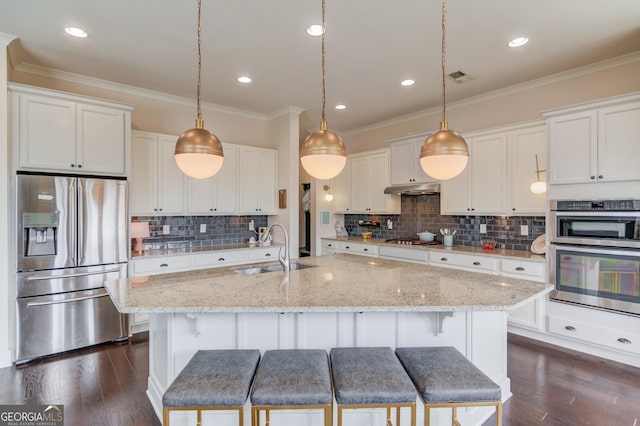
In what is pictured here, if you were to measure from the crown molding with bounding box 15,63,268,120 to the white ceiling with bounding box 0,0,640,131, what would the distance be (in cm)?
9

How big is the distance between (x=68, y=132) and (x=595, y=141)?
5.00 m

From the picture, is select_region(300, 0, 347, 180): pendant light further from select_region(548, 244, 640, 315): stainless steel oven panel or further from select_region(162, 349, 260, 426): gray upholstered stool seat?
select_region(548, 244, 640, 315): stainless steel oven panel

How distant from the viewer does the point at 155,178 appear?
13.3 ft

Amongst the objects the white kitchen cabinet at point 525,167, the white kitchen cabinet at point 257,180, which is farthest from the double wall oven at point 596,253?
the white kitchen cabinet at point 257,180

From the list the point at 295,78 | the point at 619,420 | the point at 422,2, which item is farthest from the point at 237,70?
the point at 619,420

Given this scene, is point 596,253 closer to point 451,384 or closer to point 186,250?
point 451,384

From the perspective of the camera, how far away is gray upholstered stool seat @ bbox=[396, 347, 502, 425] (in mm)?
1457

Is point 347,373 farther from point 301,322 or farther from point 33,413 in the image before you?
point 33,413

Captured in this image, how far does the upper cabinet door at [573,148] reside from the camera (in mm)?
3111

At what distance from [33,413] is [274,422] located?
5.60 ft

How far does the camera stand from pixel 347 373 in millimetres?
1562

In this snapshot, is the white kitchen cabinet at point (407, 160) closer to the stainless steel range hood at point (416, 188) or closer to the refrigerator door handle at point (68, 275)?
the stainless steel range hood at point (416, 188)

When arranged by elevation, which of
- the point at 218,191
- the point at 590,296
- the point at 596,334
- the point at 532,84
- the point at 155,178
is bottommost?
the point at 596,334

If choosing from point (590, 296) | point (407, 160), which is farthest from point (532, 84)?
point (590, 296)
